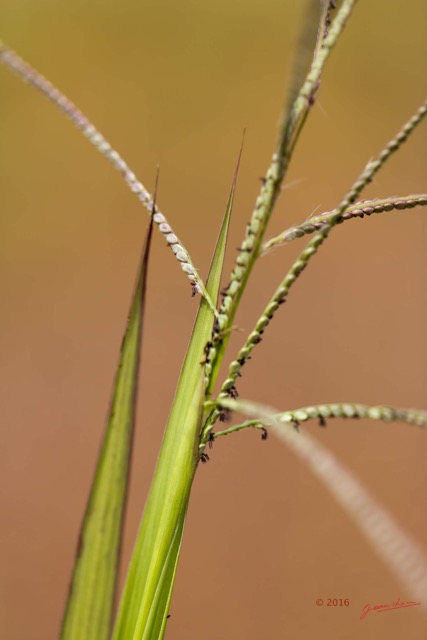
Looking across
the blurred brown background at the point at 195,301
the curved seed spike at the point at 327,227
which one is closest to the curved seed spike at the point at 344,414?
the curved seed spike at the point at 327,227

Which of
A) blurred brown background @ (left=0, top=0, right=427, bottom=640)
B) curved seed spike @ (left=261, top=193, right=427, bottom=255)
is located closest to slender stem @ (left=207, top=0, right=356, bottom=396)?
curved seed spike @ (left=261, top=193, right=427, bottom=255)

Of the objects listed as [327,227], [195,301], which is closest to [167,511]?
[327,227]

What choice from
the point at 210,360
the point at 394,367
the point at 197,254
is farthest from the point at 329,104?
the point at 210,360

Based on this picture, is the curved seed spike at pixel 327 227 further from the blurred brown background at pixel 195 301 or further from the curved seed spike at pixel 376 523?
the blurred brown background at pixel 195 301

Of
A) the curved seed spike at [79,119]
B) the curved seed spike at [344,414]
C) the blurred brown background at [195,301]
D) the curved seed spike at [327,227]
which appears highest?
the blurred brown background at [195,301]

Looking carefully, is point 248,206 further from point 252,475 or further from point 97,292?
point 252,475

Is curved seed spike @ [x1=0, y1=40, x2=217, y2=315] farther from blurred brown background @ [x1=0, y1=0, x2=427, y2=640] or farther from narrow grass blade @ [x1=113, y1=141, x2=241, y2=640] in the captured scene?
blurred brown background @ [x1=0, y1=0, x2=427, y2=640]
